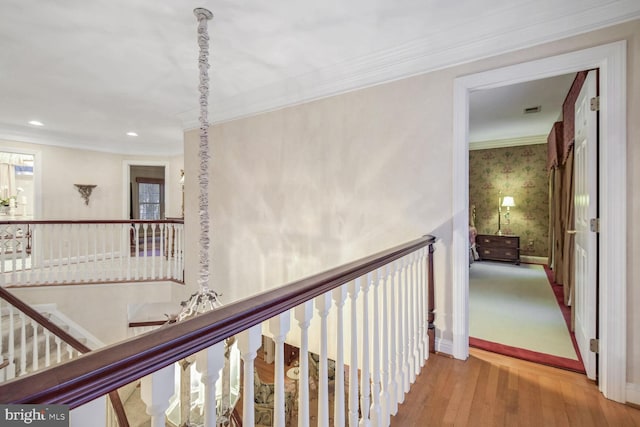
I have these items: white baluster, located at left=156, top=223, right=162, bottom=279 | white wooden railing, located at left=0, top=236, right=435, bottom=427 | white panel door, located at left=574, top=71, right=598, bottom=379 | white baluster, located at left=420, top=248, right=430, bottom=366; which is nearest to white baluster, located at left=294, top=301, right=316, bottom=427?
white wooden railing, located at left=0, top=236, right=435, bottom=427

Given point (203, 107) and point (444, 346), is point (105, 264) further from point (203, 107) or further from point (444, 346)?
point (444, 346)

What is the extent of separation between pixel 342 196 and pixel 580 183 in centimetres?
190

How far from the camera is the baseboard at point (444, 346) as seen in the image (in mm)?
2293

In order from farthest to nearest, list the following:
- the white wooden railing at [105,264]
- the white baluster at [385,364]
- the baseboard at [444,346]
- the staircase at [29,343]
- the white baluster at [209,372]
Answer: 1. the white wooden railing at [105,264]
2. the staircase at [29,343]
3. the baseboard at [444,346]
4. the white baluster at [385,364]
5. the white baluster at [209,372]

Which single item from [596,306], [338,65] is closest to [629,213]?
[596,306]

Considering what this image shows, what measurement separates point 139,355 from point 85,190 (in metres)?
7.04

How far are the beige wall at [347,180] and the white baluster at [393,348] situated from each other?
2.93 ft

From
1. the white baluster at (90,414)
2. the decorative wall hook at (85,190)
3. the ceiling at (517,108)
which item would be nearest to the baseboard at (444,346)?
the white baluster at (90,414)

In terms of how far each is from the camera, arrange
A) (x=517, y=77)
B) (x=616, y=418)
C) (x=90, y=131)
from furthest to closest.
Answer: (x=90, y=131) < (x=517, y=77) < (x=616, y=418)

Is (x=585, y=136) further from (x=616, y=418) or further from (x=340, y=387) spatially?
(x=340, y=387)

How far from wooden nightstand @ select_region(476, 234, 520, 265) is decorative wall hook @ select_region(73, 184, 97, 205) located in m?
8.04

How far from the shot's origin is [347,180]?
288 cm

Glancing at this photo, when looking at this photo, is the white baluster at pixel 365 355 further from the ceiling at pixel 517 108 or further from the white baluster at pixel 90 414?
the ceiling at pixel 517 108

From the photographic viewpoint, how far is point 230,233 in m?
3.86
